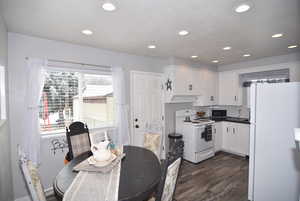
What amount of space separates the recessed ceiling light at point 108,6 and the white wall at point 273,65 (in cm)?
389

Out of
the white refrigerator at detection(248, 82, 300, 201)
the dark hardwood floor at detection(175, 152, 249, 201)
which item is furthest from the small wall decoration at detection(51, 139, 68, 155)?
the white refrigerator at detection(248, 82, 300, 201)

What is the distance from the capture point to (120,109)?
120 inches

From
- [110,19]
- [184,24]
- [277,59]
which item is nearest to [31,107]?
→ [110,19]

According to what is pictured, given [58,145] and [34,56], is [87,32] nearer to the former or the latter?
[34,56]

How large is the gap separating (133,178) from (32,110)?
1899 millimetres

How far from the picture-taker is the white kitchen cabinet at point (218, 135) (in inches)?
162

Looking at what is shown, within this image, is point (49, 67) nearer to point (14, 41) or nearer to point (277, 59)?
Result: point (14, 41)

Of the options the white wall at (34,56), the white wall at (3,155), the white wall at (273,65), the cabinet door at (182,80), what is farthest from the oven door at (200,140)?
the white wall at (3,155)

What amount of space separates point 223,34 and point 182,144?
2546mm

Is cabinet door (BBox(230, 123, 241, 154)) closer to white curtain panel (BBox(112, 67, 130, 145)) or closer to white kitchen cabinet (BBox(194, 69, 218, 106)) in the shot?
white kitchen cabinet (BBox(194, 69, 218, 106))

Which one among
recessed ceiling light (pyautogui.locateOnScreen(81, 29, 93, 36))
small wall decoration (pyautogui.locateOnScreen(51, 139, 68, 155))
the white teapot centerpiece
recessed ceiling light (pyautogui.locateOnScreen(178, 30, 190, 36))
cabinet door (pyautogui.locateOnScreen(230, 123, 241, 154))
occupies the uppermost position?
recessed ceiling light (pyautogui.locateOnScreen(178, 30, 190, 36))

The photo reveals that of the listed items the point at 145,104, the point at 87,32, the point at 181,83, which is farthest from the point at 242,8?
the point at 145,104

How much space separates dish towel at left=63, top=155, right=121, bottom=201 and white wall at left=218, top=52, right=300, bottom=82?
415cm

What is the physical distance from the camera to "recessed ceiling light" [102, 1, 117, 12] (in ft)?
4.85
